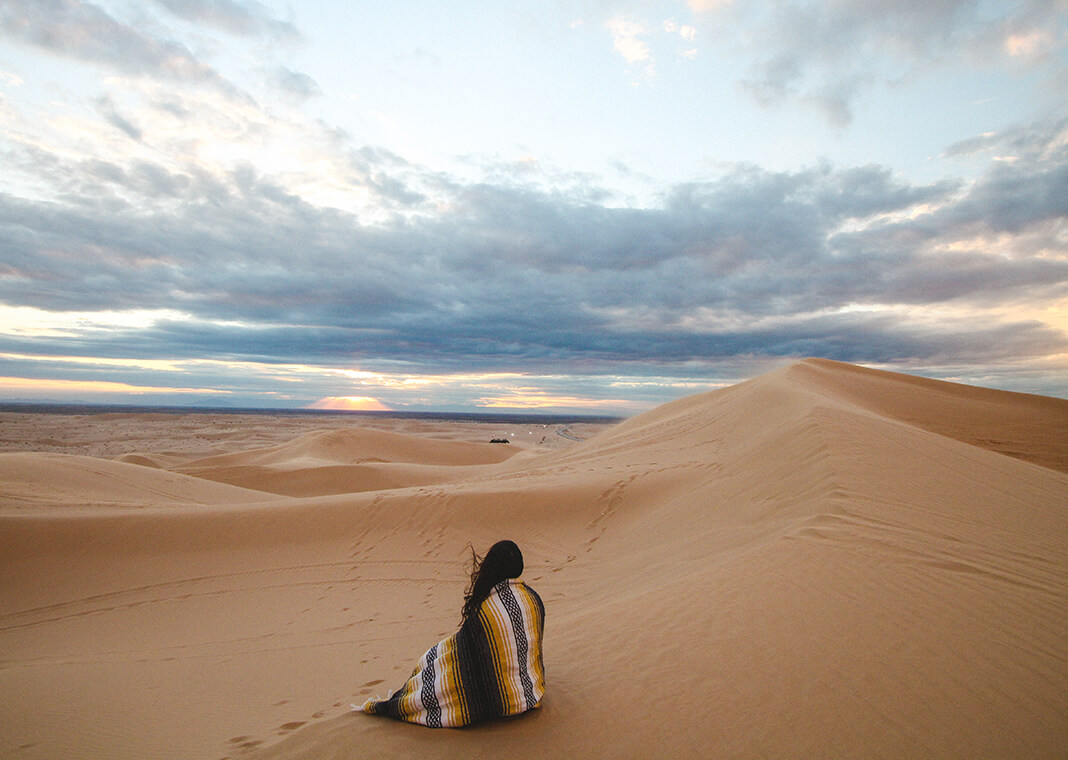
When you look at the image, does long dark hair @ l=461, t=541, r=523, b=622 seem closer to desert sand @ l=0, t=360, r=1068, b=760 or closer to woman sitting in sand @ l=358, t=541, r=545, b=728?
woman sitting in sand @ l=358, t=541, r=545, b=728

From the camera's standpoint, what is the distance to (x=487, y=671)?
3.08m

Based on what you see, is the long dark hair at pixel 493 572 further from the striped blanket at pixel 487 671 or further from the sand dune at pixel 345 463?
the sand dune at pixel 345 463

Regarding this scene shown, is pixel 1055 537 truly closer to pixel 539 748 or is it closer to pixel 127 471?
pixel 539 748

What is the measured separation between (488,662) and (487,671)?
0.16 feet

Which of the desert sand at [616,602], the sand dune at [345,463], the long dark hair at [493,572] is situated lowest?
the sand dune at [345,463]

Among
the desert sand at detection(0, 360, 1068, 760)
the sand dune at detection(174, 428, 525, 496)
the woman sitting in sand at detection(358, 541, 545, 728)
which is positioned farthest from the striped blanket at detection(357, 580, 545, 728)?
the sand dune at detection(174, 428, 525, 496)

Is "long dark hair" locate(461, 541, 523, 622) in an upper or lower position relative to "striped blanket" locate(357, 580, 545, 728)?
upper

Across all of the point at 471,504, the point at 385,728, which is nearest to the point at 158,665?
the point at 385,728

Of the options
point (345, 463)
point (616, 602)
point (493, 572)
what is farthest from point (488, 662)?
point (345, 463)

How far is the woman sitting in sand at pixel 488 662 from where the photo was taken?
3078mm

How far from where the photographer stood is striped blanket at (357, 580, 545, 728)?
308 cm

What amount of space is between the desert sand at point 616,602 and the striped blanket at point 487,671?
4.5 inches


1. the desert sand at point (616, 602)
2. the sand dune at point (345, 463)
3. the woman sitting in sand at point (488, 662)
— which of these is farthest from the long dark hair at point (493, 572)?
the sand dune at point (345, 463)

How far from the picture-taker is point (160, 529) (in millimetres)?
9719
